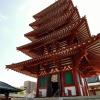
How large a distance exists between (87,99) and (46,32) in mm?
8246

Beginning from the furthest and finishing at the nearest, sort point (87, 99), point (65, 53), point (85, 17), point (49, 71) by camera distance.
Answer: point (49, 71) < point (85, 17) < point (65, 53) < point (87, 99)

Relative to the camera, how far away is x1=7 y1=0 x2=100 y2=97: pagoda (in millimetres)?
8782

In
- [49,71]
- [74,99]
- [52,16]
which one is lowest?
[74,99]

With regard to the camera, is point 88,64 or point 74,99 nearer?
point 74,99

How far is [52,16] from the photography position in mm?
14547

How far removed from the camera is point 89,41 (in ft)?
24.9

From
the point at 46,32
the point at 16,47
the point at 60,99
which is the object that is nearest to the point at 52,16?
the point at 46,32

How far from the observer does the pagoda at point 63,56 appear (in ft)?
28.8

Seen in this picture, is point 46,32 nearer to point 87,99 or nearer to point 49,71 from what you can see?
point 49,71

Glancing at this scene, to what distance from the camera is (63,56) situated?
8.87 meters

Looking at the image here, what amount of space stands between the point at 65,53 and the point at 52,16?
289 inches

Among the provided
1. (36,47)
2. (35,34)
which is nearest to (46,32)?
(35,34)

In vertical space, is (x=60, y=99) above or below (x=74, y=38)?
below

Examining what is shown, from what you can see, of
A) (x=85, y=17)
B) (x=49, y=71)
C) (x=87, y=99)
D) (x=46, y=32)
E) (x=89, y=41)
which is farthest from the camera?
(x=46, y=32)
